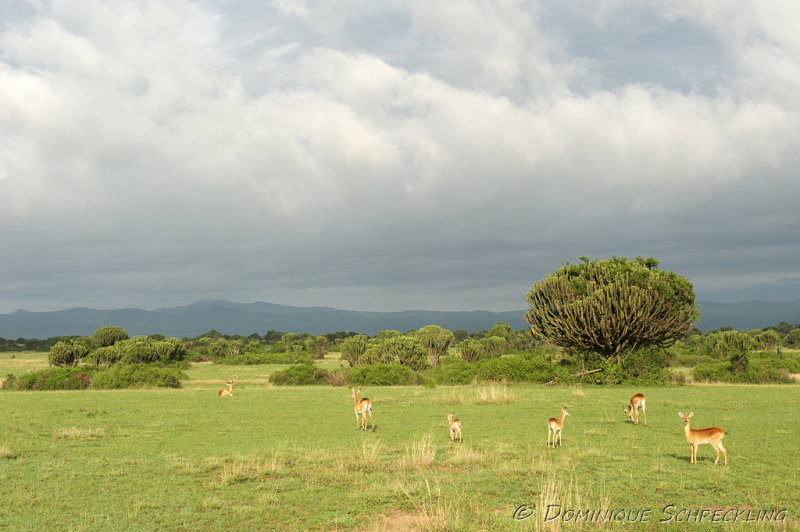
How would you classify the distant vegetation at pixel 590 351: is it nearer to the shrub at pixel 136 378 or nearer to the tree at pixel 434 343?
the shrub at pixel 136 378

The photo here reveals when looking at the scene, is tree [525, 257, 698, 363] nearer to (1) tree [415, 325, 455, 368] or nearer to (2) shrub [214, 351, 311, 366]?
(1) tree [415, 325, 455, 368]

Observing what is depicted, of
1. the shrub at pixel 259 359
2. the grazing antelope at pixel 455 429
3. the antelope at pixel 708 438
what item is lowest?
the shrub at pixel 259 359

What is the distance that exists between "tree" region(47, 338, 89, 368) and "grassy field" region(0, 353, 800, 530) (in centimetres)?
4812

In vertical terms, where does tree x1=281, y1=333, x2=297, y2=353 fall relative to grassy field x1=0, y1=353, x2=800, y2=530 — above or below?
below

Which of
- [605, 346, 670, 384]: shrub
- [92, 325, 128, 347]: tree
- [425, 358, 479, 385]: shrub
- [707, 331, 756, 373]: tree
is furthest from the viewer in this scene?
[92, 325, 128, 347]: tree

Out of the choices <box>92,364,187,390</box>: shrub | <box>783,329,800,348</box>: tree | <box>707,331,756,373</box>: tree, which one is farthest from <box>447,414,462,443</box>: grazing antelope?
<box>783,329,800,348</box>: tree

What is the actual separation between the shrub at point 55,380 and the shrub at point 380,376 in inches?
774

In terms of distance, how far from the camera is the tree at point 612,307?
104ft

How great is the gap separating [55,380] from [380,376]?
23.4 meters

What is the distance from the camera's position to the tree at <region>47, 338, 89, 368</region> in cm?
5978

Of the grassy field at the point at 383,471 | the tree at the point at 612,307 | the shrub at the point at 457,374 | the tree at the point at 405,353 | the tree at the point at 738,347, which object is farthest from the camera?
the tree at the point at 405,353

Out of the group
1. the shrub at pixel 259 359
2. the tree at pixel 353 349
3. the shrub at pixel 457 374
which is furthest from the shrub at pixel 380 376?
the shrub at pixel 259 359

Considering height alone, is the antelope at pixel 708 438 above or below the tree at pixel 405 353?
above

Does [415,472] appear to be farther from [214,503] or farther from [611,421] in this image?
[611,421]
